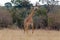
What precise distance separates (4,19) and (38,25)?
9.10 ft

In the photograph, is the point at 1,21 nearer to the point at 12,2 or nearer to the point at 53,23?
the point at 53,23

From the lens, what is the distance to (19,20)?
789 inches

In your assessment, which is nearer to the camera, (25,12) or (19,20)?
(19,20)

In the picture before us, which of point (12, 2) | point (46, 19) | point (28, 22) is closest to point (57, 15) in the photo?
point (46, 19)

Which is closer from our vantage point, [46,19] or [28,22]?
[28,22]

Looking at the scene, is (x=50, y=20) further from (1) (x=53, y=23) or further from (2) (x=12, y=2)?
(2) (x=12, y=2)

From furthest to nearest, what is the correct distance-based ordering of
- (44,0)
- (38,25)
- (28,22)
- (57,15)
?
(44,0)
(57,15)
(38,25)
(28,22)

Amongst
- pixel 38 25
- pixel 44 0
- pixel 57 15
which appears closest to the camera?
pixel 38 25

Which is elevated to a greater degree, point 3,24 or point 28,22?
point 28,22

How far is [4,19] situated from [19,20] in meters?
1.19

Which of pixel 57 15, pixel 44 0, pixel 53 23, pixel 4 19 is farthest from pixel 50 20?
pixel 44 0

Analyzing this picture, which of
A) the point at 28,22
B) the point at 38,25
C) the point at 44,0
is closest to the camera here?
the point at 28,22

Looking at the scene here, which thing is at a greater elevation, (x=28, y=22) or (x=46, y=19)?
(x=28, y=22)

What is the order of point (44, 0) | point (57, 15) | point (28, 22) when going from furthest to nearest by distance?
point (44, 0) < point (57, 15) < point (28, 22)
